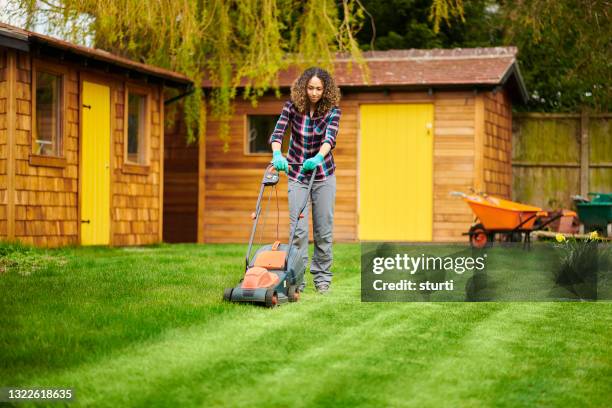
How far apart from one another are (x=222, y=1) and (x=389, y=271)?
711 centimetres

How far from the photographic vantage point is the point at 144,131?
14.4 meters

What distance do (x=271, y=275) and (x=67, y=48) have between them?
6.34m

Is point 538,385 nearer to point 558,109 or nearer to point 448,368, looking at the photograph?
point 448,368

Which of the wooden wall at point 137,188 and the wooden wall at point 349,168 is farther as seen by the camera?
the wooden wall at point 349,168

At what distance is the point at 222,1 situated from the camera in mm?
13312

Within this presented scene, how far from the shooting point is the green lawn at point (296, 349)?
4242 millimetres

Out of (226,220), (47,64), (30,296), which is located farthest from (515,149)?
(30,296)

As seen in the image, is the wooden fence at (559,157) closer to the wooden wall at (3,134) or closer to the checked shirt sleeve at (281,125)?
the wooden wall at (3,134)

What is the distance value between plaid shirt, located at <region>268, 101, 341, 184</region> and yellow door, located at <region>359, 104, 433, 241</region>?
333 inches

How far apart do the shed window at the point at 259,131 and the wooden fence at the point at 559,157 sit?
4399 millimetres

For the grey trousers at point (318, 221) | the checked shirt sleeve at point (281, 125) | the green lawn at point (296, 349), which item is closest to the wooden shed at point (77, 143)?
the green lawn at point (296, 349)

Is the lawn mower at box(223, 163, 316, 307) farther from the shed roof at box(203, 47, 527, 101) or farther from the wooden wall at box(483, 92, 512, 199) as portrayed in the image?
the wooden wall at box(483, 92, 512, 199)

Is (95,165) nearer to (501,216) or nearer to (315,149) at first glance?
(501,216)

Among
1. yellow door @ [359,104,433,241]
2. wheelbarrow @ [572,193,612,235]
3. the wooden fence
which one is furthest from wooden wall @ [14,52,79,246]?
the wooden fence
